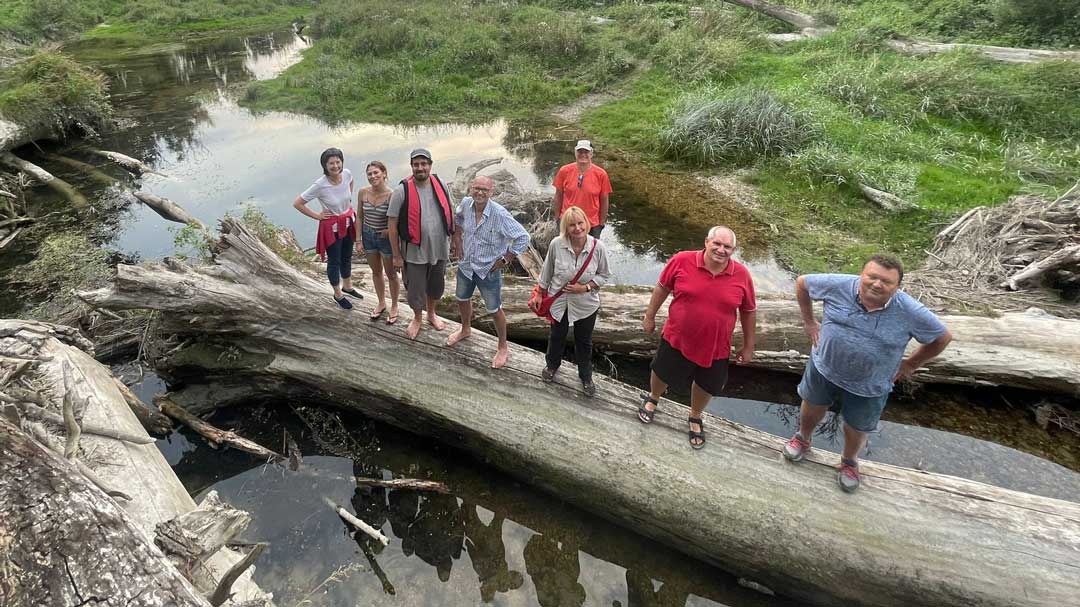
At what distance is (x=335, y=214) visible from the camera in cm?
508

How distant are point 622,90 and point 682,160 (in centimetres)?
601

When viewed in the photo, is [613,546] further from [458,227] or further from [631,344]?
[458,227]

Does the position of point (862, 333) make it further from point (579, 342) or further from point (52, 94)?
point (52, 94)

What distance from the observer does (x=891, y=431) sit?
561cm

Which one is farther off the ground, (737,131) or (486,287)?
(486,287)

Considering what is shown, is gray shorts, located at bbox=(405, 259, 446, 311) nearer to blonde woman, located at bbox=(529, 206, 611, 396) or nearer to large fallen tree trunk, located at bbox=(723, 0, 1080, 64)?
blonde woman, located at bbox=(529, 206, 611, 396)

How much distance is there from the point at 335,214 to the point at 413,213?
3.44ft

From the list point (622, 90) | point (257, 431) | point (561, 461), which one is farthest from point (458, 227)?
point (622, 90)

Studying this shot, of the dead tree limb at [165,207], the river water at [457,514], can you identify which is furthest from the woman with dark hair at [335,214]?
the dead tree limb at [165,207]

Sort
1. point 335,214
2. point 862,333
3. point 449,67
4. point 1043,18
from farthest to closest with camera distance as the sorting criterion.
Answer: point 449,67
point 1043,18
point 335,214
point 862,333

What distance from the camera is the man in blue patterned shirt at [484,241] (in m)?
4.43

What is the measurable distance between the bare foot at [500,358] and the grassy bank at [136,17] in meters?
32.7

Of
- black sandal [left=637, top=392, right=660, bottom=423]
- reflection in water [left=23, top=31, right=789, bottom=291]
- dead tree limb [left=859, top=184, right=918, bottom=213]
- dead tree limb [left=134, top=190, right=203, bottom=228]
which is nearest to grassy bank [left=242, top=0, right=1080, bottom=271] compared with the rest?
dead tree limb [left=859, top=184, right=918, bottom=213]

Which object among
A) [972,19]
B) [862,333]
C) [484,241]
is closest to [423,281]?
[484,241]
